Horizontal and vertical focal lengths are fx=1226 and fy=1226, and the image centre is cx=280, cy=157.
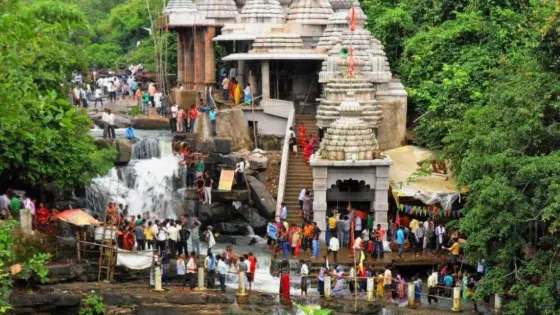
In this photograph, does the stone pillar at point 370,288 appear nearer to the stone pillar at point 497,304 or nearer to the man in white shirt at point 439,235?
the stone pillar at point 497,304

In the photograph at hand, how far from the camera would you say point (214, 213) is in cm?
3638

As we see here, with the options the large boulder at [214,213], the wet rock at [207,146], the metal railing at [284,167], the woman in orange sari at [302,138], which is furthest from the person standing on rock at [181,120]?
the large boulder at [214,213]

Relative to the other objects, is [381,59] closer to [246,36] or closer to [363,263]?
[246,36]

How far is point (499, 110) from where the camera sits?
3139 centimetres

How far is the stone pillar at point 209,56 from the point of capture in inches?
1834

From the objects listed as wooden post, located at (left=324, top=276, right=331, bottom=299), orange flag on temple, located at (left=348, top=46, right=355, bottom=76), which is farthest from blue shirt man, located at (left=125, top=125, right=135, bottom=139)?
wooden post, located at (left=324, top=276, right=331, bottom=299)

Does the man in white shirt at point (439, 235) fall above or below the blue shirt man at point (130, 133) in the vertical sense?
below

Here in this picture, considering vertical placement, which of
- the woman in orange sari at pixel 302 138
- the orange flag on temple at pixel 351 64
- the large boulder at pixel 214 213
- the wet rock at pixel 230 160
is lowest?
the large boulder at pixel 214 213

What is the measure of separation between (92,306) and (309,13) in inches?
→ 762

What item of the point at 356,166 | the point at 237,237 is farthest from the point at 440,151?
the point at 237,237

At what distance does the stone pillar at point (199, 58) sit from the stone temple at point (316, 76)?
0.04 meters

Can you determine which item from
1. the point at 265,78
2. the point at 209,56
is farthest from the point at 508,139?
the point at 209,56

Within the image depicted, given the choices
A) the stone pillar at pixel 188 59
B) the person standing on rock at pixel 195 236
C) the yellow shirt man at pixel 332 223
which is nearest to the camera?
the person standing on rock at pixel 195 236

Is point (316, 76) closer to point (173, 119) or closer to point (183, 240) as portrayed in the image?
point (173, 119)
